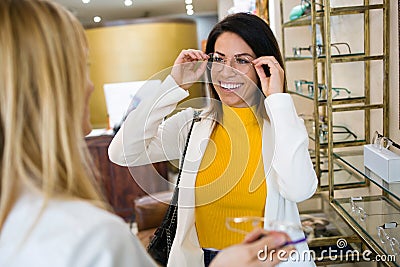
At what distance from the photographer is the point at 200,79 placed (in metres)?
1.49

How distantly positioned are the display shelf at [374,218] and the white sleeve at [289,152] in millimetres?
356

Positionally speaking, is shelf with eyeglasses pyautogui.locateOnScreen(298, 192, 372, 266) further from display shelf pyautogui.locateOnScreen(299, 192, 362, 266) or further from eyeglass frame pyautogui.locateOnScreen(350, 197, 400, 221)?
eyeglass frame pyautogui.locateOnScreen(350, 197, 400, 221)

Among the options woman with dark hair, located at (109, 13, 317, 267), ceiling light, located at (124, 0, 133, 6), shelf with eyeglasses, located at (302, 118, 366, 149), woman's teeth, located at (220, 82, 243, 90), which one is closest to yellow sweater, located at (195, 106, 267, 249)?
woman with dark hair, located at (109, 13, 317, 267)

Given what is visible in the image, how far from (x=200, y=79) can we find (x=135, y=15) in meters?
7.94

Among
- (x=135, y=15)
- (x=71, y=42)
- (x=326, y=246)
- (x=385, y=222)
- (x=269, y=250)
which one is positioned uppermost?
(x=135, y=15)

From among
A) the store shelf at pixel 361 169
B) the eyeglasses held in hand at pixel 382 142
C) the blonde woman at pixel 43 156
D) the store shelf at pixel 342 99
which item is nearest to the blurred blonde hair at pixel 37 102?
the blonde woman at pixel 43 156

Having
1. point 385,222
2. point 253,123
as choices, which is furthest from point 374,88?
point 253,123

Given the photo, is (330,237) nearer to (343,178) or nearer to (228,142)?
(343,178)

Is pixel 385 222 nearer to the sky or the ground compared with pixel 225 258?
nearer to the ground

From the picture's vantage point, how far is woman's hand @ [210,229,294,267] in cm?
73

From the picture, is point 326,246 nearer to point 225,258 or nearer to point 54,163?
point 225,258

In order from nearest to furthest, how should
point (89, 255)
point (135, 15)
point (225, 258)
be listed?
point (89, 255), point (225, 258), point (135, 15)

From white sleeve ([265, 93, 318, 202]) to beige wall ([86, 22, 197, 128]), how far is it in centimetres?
650

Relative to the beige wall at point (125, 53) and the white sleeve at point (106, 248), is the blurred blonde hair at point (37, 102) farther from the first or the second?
the beige wall at point (125, 53)
